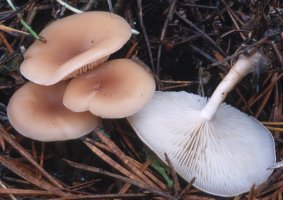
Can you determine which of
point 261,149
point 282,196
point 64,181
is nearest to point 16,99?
point 64,181

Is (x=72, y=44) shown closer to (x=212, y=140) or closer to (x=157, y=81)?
(x=157, y=81)

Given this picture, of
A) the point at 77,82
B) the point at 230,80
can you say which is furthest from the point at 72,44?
the point at 230,80

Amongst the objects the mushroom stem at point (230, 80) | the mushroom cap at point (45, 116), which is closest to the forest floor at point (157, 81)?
the mushroom stem at point (230, 80)

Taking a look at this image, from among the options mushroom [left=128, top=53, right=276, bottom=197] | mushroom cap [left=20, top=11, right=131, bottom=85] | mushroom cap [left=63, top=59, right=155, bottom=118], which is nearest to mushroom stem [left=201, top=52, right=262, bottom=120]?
mushroom [left=128, top=53, right=276, bottom=197]

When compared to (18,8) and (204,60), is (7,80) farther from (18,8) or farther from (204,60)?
(204,60)

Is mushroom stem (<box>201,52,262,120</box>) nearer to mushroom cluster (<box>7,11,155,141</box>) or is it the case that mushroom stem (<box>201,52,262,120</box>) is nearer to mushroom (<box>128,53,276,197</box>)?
mushroom (<box>128,53,276,197</box>)
